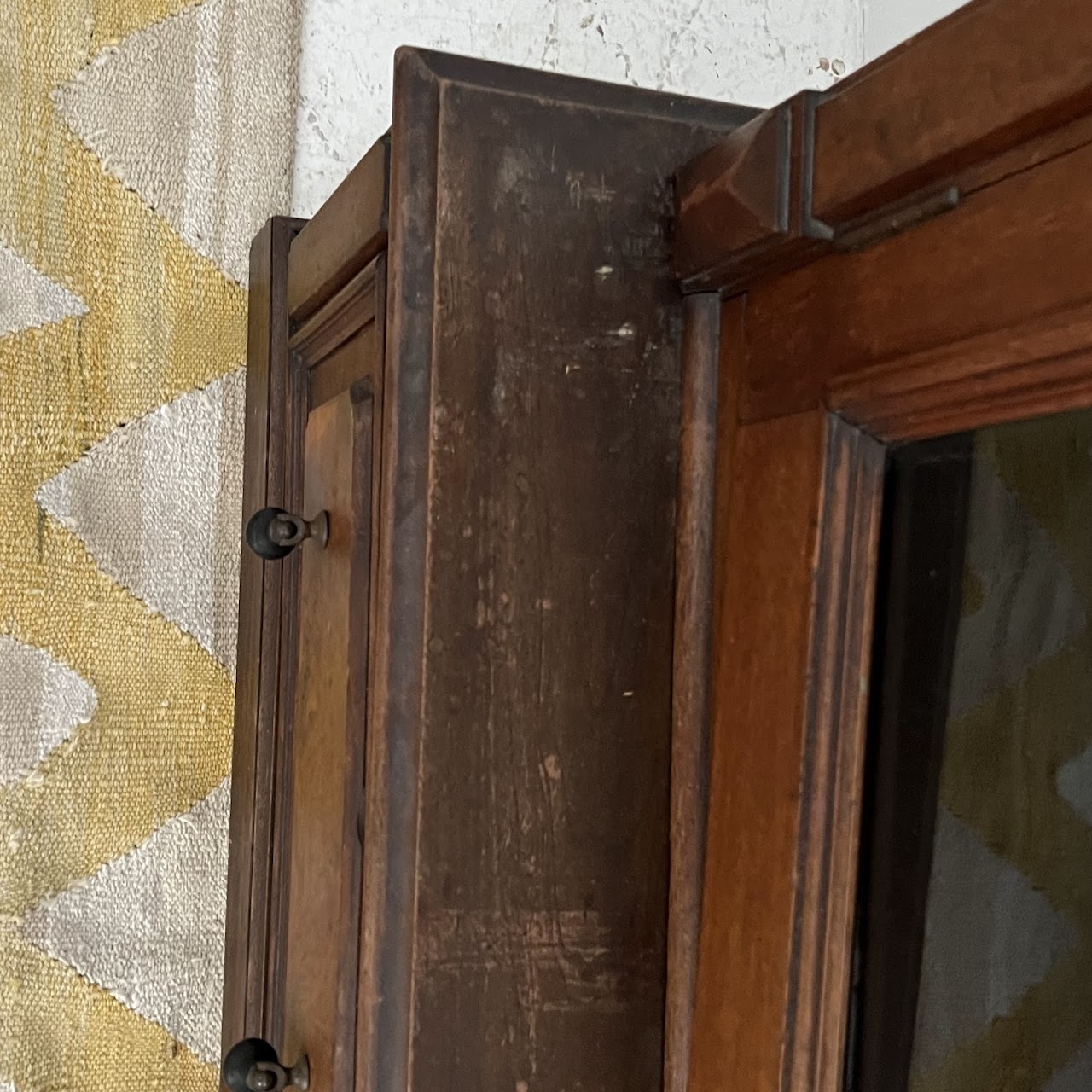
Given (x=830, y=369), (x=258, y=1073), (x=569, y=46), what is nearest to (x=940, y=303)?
(x=830, y=369)

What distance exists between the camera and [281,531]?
2.49 feet

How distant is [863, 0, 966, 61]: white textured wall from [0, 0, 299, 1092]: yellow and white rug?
0.51 meters

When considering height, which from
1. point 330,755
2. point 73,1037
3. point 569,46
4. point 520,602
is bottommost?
point 73,1037

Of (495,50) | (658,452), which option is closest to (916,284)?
(658,452)

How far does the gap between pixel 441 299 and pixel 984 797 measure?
343mm

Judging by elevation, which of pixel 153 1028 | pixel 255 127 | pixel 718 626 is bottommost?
pixel 153 1028

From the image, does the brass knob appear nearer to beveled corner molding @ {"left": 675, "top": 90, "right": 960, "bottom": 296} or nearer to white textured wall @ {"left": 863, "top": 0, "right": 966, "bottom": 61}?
beveled corner molding @ {"left": 675, "top": 90, "right": 960, "bottom": 296}

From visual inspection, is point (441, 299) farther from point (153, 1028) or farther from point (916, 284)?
point (153, 1028)

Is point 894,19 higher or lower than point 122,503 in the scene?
higher

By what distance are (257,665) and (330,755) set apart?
24 cm

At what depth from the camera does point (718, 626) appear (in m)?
0.63

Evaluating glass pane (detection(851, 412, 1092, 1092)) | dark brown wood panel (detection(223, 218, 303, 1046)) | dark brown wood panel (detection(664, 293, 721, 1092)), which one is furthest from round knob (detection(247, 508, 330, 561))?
glass pane (detection(851, 412, 1092, 1092))

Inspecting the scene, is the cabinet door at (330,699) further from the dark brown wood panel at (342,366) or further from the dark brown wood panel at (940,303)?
the dark brown wood panel at (940,303)

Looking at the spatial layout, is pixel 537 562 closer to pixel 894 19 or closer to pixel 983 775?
pixel 983 775
